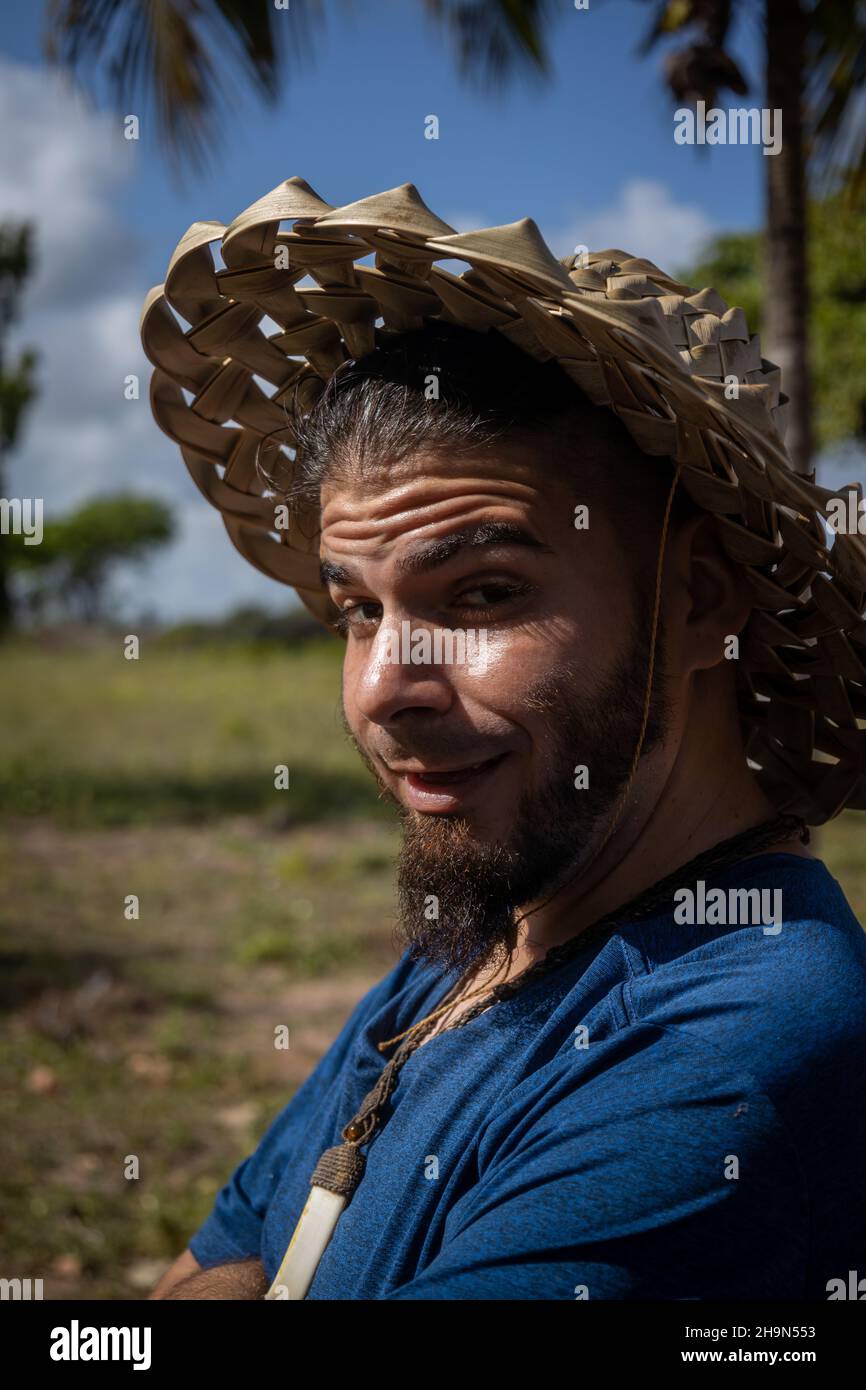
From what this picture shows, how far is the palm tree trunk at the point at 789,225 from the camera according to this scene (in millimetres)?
4883

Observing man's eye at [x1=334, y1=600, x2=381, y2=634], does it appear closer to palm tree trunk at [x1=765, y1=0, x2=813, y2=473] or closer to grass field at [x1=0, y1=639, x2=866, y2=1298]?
grass field at [x1=0, y1=639, x2=866, y2=1298]

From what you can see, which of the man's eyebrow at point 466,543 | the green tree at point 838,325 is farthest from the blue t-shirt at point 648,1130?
the green tree at point 838,325

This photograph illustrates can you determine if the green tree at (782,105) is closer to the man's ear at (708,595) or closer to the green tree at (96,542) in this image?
the man's ear at (708,595)

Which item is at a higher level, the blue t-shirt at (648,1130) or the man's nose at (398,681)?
the man's nose at (398,681)

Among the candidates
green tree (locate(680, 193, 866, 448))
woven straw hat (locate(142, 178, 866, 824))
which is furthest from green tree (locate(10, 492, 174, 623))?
woven straw hat (locate(142, 178, 866, 824))

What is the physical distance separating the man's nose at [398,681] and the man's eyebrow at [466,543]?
80mm

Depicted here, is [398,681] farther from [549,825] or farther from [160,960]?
[160,960]

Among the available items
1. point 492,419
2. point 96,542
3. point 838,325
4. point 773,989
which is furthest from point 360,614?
point 96,542

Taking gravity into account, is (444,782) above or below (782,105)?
below

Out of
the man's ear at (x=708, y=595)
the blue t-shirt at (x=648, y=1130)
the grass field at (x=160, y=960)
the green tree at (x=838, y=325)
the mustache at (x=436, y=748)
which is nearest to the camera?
the blue t-shirt at (x=648, y=1130)

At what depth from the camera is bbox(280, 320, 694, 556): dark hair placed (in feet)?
5.46

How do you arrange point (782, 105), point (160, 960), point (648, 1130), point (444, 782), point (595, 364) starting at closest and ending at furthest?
point (648, 1130) < point (595, 364) < point (444, 782) < point (782, 105) < point (160, 960)

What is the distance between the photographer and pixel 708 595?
1.80 meters

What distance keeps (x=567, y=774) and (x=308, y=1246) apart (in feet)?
2.44
